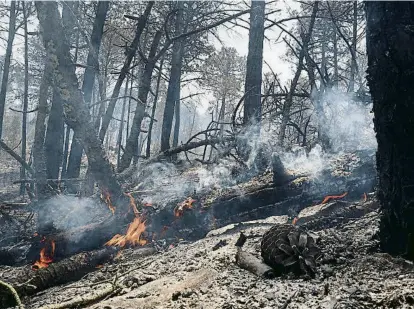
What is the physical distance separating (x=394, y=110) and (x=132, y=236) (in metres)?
4.10

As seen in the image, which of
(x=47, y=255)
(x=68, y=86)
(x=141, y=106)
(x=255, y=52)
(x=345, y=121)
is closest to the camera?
(x=47, y=255)

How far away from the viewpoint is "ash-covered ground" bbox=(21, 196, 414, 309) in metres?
2.18

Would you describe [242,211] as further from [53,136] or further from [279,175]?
[53,136]

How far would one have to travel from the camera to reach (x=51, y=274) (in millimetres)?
4168

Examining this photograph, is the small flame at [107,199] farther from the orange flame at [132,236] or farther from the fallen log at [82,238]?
the orange flame at [132,236]

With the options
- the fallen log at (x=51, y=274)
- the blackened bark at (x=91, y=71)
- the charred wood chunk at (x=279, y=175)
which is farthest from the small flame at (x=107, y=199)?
the blackened bark at (x=91, y=71)

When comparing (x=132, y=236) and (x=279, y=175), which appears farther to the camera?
(x=279, y=175)

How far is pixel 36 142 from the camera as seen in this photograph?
8.40 meters

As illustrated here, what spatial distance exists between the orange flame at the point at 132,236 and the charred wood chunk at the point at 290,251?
279 centimetres

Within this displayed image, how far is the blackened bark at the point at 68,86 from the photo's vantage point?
5.27m

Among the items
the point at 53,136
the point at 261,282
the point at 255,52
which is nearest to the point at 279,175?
the point at 261,282

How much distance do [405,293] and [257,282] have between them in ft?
3.61

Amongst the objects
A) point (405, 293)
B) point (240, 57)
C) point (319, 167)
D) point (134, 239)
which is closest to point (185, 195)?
point (134, 239)

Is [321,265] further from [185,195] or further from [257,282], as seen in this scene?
[185,195]
